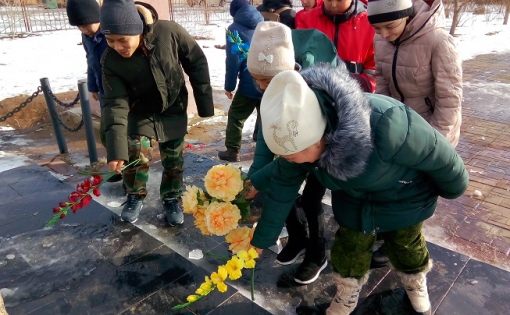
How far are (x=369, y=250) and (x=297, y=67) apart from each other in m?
1.05

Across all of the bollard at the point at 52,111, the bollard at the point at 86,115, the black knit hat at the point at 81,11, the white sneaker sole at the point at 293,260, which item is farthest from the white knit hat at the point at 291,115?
the bollard at the point at 52,111

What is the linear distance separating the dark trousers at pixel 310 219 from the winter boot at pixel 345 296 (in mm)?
389

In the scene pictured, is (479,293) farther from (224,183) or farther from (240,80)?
(240,80)

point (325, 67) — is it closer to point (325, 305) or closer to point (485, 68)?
point (325, 305)

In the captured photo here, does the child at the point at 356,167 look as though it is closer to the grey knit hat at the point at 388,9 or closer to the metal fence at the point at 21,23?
the grey knit hat at the point at 388,9

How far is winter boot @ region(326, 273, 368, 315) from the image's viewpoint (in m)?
2.17

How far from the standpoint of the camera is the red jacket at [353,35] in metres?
2.92

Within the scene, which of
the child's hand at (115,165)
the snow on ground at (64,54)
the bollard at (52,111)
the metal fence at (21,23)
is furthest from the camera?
the metal fence at (21,23)

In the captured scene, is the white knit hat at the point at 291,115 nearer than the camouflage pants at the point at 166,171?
Yes

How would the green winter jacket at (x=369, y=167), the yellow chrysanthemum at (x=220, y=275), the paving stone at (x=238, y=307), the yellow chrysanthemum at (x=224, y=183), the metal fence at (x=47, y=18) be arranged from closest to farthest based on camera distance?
the green winter jacket at (x=369, y=167) → the yellow chrysanthemum at (x=220, y=275) → the yellow chrysanthemum at (x=224, y=183) → the paving stone at (x=238, y=307) → the metal fence at (x=47, y=18)

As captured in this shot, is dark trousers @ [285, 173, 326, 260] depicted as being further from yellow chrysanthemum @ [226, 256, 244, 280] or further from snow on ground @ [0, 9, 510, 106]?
snow on ground @ [0, 9, 510, 106]

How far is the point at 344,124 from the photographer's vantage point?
152 cm

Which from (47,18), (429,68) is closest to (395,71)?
(429,68)

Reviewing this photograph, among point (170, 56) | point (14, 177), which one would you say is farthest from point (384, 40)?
point (14, 177)
